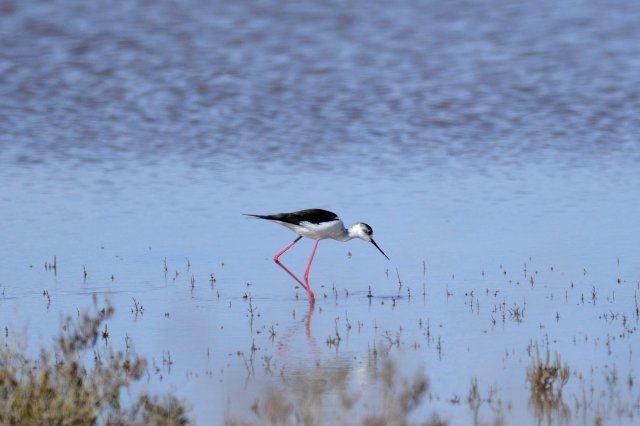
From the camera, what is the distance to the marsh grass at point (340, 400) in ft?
19.1

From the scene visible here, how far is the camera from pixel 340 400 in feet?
23.2

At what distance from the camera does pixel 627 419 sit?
678 centimetres

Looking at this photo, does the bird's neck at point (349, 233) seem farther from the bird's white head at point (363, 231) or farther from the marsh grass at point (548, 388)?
the marsh grass at point (548, 388)

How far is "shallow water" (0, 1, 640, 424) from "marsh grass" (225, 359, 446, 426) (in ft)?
0.63

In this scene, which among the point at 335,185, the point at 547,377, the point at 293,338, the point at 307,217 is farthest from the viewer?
the point at 335,185

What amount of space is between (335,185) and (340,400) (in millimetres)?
7041

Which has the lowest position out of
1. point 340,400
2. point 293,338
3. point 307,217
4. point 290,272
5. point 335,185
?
point 340,400

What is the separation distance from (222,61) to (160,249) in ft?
33.7

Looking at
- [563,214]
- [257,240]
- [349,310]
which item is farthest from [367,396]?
[563,214]

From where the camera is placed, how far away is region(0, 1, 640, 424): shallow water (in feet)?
27.6

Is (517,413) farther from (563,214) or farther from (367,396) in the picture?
(563,214)

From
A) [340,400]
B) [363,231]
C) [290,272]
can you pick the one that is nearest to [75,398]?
[340,400]

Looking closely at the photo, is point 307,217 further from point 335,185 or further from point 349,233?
point 335,185

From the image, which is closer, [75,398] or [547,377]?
[75,398]
